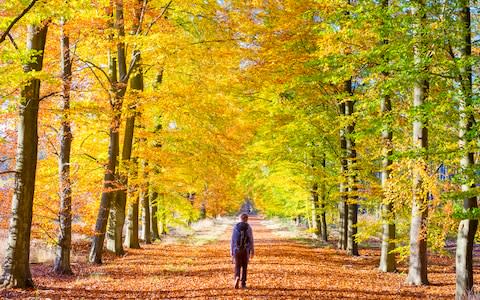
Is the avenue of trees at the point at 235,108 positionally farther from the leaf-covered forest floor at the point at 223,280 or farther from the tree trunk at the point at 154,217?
the tree trunk at the point at 154,217

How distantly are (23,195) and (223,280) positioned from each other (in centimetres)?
535

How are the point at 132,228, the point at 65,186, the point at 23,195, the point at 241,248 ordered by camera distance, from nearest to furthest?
1. the point at 23,195
2. the point at 241,248
3. the point at 65,186
4. the point at 132,228

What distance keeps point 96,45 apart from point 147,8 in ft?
8.56

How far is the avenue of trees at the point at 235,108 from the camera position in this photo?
10.5m

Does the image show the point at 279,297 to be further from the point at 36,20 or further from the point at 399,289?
the point at 36,20

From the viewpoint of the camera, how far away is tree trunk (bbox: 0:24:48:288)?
1052 centimetres

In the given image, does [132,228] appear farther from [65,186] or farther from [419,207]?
[419,207]

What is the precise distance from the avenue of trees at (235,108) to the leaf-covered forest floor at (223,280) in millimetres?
826

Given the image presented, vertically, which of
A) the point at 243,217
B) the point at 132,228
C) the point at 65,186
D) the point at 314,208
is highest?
the point at 65,186

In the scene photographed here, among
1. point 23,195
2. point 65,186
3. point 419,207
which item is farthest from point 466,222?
point 65,186

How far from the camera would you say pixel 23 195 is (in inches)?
417

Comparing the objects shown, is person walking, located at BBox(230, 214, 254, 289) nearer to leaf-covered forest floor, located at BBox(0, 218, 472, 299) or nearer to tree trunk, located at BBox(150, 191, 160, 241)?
leaf-covered forest floor, located at BBox(0, 218, 472, 299)

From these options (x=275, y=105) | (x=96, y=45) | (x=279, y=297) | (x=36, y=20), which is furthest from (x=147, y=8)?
(x=279, y=297)

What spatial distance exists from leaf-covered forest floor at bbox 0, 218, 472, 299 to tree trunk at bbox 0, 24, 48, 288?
48cm
